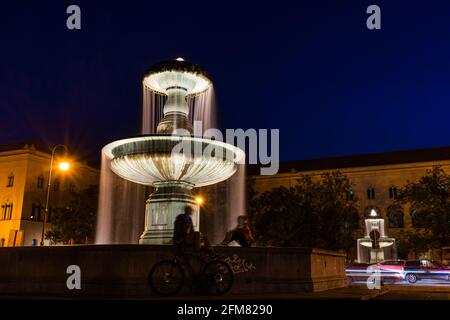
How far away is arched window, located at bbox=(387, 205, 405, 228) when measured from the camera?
2253 inches

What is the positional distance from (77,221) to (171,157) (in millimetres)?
31928

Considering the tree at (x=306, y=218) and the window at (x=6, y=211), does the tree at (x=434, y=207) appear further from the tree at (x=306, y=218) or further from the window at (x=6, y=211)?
the window at (x=6, y=211)

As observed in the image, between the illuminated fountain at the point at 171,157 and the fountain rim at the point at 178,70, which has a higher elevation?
the fountain rim at the point at 178,70

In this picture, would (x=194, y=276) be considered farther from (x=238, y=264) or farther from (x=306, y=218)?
(x=306, y=218)

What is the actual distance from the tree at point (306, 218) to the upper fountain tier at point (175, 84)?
2741 centimetres

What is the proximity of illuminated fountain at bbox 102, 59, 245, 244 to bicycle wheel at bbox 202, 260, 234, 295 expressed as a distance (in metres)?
3.89

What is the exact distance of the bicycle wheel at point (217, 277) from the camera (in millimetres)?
8453

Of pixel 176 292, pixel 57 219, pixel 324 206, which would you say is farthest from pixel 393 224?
pixel 176 292

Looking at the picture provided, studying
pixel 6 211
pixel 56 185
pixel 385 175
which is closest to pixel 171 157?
pixel 6 211

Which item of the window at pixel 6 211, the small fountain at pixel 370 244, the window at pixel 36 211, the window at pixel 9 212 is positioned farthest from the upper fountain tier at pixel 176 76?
the window at pixel 6 211

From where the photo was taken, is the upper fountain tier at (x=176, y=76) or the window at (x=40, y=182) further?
the window at (x=40, y=182)

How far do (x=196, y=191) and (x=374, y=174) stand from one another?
88.7 feet

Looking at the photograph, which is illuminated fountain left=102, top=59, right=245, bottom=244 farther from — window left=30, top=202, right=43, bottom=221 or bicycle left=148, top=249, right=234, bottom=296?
window left=30, top=202, right=43, bottom=221
